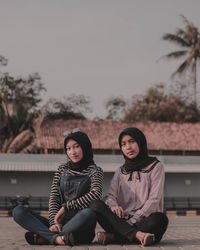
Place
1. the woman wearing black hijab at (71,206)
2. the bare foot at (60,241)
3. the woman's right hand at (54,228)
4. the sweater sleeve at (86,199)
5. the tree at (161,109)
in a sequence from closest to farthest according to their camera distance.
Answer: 1. the bare foot at (60,241)
2. the woman wearing black hijab at (71,206)
3. the woman's right hand at (54,228)
4. the sweater sleeve at (86,199)
5. the tree at (161,109)

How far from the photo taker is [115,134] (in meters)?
33.9

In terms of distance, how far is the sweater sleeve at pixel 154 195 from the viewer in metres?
5.95

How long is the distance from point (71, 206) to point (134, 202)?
2.42 ft

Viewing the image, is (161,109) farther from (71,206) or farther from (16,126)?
(71,206)

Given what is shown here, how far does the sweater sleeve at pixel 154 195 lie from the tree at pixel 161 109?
1452 inches

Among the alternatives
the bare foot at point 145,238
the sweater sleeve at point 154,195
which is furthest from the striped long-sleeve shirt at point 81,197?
the bare foot at point 145,238

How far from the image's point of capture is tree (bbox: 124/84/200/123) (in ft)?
141

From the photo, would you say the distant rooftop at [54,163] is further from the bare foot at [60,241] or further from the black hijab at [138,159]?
the bare foot at [60,241]

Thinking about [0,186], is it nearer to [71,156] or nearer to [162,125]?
[162,125]

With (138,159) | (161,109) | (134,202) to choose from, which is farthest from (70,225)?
(161,109)

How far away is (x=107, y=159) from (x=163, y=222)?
23.9 m

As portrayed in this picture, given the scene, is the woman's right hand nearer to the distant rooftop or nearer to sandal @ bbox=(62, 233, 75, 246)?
sandal @ bbox=(62, 233, 75, 246)

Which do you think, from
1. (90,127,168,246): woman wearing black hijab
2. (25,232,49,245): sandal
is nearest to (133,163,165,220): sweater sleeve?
(90,127,168,246): woman wearing black hijab

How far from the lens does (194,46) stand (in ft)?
145
